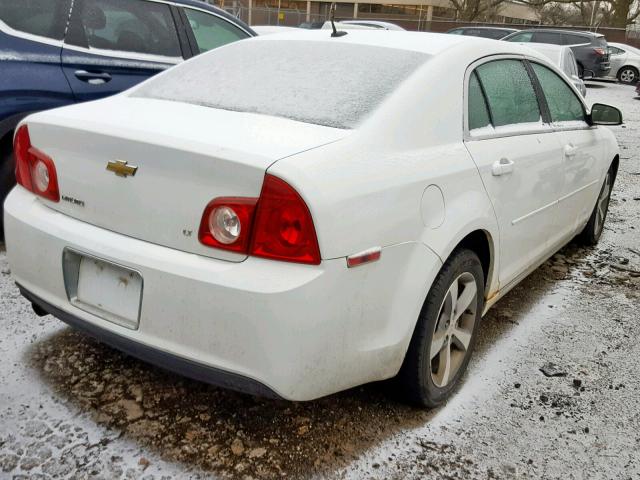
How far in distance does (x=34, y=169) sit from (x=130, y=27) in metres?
2.44

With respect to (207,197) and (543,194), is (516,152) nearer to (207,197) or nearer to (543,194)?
(543,194)

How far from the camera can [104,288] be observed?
215 cm

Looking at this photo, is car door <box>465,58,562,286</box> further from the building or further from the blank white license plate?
the building

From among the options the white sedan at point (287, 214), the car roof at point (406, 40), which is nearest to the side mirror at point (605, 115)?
the car roof at point (406, 40)

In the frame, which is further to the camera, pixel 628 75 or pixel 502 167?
pixel 628 75

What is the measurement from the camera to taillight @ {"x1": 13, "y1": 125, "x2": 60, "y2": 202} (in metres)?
2.34

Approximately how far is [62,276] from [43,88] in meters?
2.04

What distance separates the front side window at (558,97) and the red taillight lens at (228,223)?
7.48 ft

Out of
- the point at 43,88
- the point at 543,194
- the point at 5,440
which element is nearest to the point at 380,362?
the point at 5,440

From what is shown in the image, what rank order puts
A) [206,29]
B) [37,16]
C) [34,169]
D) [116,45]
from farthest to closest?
[206,29] → [116,45] → [37,16] → [34,169]

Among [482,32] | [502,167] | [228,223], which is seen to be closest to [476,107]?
[502,167]

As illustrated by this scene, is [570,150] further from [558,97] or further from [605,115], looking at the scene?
[605,115]

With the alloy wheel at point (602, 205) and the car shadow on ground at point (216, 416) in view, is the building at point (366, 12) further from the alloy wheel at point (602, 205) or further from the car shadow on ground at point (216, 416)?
the car shadow on ground at point (216, 416)

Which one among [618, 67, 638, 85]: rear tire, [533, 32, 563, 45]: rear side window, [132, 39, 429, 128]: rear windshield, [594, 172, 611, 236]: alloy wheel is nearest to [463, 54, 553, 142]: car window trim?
[132, 39, 429, 128]: rear windshield
